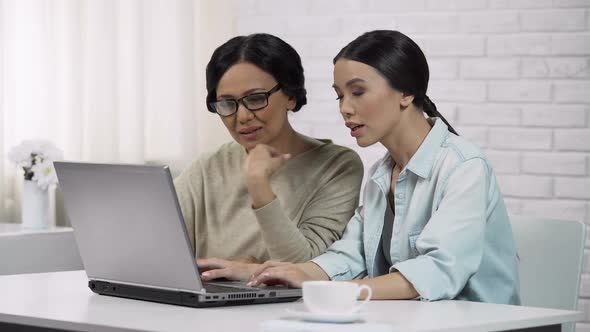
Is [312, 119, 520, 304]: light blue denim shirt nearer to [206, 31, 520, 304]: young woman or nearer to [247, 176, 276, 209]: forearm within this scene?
[206, 31, 520, 304]: young woman

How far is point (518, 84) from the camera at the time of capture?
2.96 metres

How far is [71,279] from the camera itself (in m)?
2.03

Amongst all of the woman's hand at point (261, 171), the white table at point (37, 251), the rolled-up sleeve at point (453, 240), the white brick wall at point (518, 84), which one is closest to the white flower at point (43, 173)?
the white table at point (37, 251)

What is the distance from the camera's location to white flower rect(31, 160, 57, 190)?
320 centimetres

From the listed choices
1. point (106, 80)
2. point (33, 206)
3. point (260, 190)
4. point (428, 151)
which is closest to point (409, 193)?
point (428, 151)

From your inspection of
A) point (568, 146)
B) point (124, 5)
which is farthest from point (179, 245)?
point (124, 5)

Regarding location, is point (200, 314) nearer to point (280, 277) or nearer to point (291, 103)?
point (280, 277)

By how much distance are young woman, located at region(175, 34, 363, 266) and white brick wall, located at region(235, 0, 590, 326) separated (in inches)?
28.4

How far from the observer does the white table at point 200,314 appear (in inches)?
57.8

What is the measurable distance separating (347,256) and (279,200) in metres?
0.23

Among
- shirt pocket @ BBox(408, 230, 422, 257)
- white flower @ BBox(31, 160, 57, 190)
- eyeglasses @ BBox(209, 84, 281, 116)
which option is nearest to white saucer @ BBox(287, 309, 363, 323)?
shirt pocket @ BBox(408, 230, 422, 257)

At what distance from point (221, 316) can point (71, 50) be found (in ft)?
7.26

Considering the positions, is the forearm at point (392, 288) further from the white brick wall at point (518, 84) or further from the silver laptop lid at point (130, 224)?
the white brick wall at point (518, 84)

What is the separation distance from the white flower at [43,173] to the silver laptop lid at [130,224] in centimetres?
145
